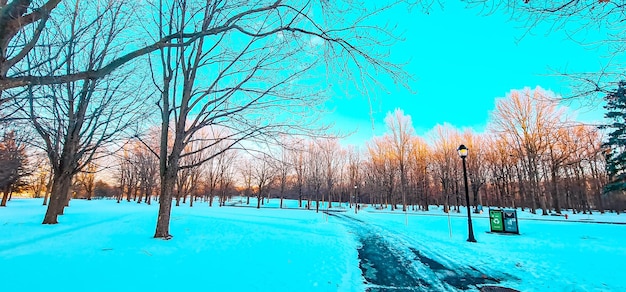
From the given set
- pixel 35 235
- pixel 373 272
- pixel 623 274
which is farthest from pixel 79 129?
pixel 623 274

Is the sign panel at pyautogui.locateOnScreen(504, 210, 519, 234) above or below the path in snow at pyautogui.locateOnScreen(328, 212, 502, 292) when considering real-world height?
above

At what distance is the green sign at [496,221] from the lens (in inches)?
496

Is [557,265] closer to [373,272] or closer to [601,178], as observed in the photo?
[373,272]

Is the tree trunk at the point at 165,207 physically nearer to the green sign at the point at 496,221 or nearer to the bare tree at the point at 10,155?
the bare tree at the point at 10,155

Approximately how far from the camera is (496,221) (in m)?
12.8

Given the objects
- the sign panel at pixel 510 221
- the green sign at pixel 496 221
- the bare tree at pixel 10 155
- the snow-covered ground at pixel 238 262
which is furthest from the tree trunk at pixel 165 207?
the sign panel at pixel 510 221

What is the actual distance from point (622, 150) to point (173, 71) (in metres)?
34.6

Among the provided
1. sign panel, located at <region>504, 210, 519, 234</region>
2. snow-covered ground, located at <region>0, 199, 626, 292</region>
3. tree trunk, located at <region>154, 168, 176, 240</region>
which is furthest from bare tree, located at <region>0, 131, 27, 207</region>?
sign panel, located at <region>504, 210, 519, 234</region>

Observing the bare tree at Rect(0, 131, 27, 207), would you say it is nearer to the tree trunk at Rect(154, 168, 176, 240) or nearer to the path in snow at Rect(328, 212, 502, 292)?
the tree trunk at Rect(154, 168, 176, 240)

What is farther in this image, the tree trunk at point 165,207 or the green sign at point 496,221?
the green sign at point 496,221

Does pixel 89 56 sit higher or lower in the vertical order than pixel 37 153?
higher

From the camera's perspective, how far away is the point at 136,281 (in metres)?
4.40

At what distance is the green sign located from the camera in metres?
12.6

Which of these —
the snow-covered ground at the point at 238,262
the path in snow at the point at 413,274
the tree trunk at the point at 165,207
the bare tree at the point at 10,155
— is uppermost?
the bare tree at the point at 10,155
